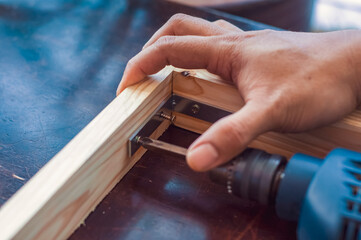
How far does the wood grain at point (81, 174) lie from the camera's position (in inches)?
22.6

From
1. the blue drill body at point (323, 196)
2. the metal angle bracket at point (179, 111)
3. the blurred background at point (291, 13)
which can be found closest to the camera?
Result: the blue drill body at point (323, 196)

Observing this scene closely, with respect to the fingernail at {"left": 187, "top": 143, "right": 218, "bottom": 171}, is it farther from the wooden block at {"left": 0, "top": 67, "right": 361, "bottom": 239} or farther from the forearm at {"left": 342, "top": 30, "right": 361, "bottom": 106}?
the forearm at {"left": 342, "top": 30, "right": 361, "bottom": 106}

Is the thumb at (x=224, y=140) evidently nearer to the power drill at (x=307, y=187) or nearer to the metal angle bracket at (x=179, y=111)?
the power drill at (x=307, y=187)

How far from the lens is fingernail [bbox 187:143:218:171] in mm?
619

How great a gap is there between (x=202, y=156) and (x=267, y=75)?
193 mm

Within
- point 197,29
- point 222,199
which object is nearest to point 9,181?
point 222,199

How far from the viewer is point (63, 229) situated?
65 centimetres

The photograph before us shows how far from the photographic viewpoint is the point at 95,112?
0.93 m

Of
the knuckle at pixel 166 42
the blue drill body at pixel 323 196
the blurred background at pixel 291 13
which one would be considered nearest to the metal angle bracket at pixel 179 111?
the knuckle at pixel 166 42

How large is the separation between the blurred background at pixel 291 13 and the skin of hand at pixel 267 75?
2.84ft

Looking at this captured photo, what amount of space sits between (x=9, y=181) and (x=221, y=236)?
1.17 feet

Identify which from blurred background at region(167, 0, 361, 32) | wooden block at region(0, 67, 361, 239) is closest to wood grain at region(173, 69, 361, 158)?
wooden block at region(0, 67, 361, 239)

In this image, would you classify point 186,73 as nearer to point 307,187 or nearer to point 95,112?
point 95,112

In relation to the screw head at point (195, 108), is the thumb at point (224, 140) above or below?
above
